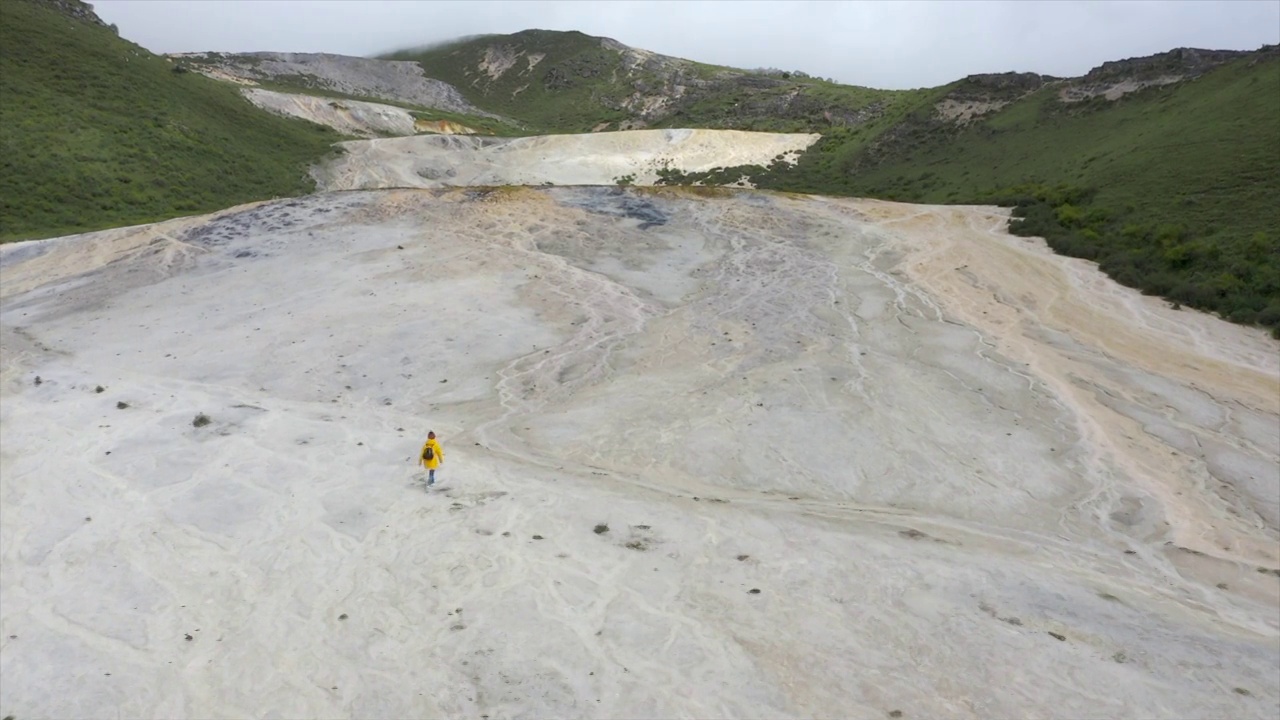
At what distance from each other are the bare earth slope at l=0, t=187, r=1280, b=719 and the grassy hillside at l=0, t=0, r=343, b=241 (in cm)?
1302

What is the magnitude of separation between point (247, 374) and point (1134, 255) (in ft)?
93.8

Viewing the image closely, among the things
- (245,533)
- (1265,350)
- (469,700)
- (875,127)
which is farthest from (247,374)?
(875,127)

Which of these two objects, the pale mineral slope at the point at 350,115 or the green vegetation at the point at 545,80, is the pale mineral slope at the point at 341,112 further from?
the green vegetation at the point at 545,80

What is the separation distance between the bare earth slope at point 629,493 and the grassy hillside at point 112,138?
13018mm

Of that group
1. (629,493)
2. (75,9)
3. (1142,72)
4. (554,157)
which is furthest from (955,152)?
(75,9)

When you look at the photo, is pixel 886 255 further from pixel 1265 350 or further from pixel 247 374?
pixel 247 374

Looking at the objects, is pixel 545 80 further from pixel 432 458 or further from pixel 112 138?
pixel 432 458

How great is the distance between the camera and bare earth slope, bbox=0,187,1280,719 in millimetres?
9172

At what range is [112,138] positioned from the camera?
4391 centimetres

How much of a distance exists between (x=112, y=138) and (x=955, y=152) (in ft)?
165

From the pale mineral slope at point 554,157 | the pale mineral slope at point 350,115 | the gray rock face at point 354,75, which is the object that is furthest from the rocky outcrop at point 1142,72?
the gray rock face at point 354,75

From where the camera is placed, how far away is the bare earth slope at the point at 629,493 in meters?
9.17

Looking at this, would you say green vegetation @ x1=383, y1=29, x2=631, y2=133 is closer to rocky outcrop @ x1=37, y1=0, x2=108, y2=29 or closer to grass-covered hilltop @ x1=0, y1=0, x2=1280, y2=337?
grass-covered hilltop @ x1=0, y1=0, x2=1280, y2=337

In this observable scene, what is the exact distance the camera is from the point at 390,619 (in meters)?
10.2
